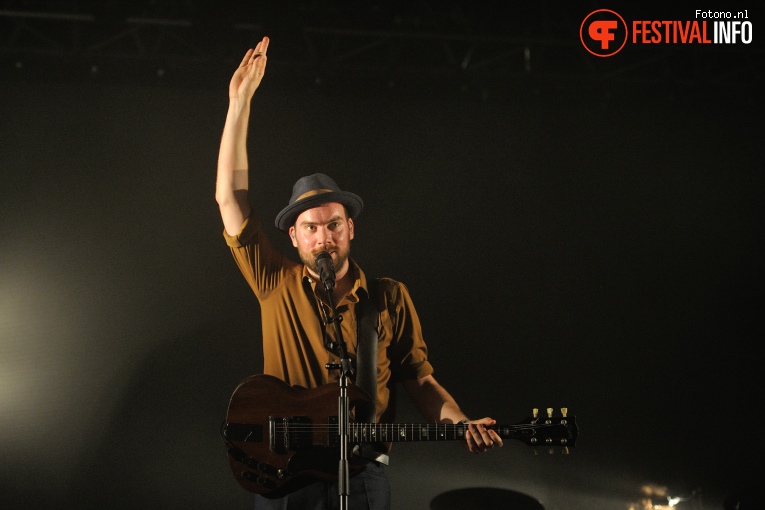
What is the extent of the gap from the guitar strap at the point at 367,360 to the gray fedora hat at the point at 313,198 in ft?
1.50

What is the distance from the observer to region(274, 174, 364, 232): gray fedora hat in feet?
14.7

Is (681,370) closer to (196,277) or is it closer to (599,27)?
(599,27)

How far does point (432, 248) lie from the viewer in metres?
4.71

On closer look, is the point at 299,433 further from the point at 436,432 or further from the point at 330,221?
the point at 330,221

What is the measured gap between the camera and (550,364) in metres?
4.65

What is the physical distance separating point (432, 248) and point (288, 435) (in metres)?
1.48

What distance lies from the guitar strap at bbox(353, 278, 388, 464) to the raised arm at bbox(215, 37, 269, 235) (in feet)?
2.71

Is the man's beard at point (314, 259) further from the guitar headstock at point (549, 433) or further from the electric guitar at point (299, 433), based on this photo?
the guitar headstock at point (549, 433)

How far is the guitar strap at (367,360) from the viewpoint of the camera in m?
3.91

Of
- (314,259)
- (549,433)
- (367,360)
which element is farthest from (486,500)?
(314,259)

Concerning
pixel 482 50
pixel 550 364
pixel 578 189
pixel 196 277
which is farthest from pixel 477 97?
pixel 196 277

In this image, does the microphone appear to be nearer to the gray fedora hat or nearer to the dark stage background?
the gray fedora hat

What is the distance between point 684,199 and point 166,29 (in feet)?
10.7

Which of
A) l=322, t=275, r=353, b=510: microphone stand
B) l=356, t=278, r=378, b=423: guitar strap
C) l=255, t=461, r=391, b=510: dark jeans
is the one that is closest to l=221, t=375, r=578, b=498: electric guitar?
l=255, t=461, r=391, b=510: dark jeans
